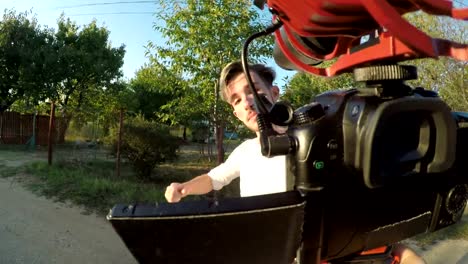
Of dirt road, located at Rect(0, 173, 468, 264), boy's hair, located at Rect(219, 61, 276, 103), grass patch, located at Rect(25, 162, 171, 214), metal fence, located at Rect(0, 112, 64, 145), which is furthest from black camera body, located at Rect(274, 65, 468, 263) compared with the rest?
metal fence, located at Rect(0, 112, 64, 145)

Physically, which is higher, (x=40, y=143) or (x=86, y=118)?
(x=86, y=118)

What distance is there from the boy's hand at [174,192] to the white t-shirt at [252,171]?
9.4 inches

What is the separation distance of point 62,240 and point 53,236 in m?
0.19

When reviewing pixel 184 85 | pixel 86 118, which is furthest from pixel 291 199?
pixel 86 118

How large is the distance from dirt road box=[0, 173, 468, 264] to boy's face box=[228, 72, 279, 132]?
9.89 ft

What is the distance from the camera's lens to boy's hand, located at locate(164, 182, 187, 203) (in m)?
1.09

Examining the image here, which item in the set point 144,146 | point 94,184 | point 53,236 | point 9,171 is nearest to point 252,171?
point 53,236

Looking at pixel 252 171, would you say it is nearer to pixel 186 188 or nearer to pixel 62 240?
pixel 186 188

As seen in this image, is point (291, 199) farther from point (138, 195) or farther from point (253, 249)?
point (138, 195)

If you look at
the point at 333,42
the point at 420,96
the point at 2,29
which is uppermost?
the point at 2,29

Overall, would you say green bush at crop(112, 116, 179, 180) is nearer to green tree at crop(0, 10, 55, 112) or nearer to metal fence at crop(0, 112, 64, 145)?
metal fence at crop(0, 112, 64, 145)

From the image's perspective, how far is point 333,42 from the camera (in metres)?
0.77

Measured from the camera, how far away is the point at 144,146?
830cm

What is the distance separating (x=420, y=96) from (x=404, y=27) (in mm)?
141
